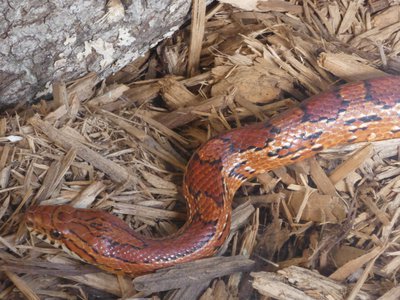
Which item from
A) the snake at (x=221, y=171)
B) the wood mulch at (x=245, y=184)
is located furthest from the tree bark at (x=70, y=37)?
the snake at (x=221, y=171)

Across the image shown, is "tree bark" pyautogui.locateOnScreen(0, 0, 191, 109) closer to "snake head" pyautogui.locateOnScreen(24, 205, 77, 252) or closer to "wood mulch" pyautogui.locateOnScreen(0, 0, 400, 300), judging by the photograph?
"wood mulch" pyautogui.locateOnScreen(0, 0, 400, 300)

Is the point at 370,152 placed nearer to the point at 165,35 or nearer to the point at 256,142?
the point at 256,142

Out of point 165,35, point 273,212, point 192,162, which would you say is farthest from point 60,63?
point 273,212

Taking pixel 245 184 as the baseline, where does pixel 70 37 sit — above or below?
above

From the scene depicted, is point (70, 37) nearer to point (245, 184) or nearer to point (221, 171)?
point (221, 171)

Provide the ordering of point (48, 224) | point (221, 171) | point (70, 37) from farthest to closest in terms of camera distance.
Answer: point (70, 37) < point (221, 171) < point (48, 224)

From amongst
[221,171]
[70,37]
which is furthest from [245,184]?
[70,37]

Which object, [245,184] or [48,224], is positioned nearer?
[48,224]

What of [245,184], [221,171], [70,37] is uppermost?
[70,37]
